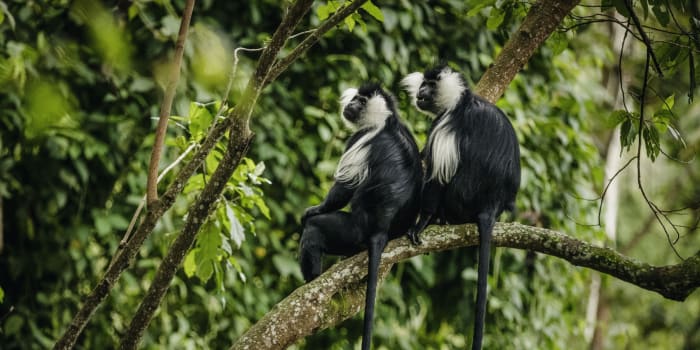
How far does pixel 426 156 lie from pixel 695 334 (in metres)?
7.04

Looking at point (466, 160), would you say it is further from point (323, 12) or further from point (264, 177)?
point (264, 177)

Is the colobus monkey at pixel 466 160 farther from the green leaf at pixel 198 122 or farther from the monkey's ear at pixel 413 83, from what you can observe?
the green leaf at pixel 198 122

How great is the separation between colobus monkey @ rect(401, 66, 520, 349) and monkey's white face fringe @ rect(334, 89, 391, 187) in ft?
0.67

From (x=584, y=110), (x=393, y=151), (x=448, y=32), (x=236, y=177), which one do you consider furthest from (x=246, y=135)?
(x=584, y=110)

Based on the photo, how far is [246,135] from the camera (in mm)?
1471

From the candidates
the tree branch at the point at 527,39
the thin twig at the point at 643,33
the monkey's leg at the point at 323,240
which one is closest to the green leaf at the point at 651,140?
the thin twig at the point at 643,33

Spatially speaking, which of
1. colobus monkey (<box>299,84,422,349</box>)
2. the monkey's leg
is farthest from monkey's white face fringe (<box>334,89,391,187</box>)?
the monkey's leg

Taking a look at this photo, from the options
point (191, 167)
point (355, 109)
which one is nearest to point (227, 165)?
point (191, 167)

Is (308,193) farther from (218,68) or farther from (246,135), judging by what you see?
(218,68)

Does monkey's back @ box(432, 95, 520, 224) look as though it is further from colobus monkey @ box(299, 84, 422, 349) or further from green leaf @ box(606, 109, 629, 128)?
green leaf @ box(606, 109, 629, 128)

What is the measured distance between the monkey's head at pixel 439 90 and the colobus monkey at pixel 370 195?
136 millimetres

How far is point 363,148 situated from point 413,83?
51 centimetres

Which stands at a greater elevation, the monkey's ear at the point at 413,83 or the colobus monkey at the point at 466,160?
the monkey's ear at the point at 413,83

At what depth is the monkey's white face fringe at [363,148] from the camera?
2.54 metres
